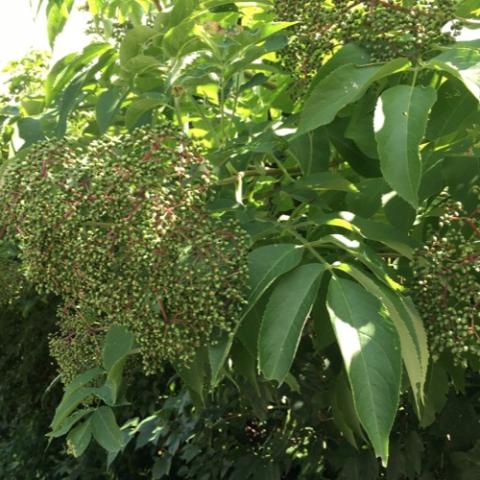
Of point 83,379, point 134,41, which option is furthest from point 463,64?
point 83,379

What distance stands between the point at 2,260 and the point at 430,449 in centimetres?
184

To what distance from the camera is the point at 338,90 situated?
5.18 ft

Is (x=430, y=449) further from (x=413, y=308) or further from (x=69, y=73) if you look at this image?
(x=69, y=73)

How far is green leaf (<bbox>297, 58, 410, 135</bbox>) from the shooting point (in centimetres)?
156

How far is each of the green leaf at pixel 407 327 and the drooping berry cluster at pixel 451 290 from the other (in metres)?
0.05

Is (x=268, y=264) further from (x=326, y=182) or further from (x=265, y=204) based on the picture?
(x=265, y=204)

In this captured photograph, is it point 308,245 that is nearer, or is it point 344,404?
point 308,245

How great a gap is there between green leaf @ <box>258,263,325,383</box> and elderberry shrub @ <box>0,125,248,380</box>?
0.08 meters

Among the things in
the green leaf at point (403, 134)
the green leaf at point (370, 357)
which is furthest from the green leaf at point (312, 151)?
the green leaf at point (370, 357)

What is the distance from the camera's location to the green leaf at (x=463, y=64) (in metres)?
1.45

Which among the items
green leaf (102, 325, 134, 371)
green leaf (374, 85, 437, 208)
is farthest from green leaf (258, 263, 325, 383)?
green leaf (102, 325, 134, 371)

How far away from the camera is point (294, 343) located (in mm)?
1438

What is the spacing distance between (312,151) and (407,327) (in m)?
0.59

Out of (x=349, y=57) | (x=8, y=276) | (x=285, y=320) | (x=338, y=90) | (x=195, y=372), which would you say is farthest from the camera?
(x=8, y=276)
